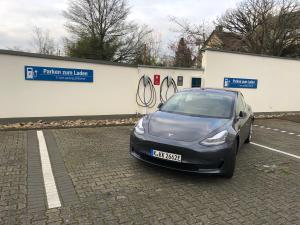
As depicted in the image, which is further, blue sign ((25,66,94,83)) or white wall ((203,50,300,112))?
white wall ((203,50,300,112))

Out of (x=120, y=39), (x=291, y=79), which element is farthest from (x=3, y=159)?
(x=120, y=39)

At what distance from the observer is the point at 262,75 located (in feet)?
41.6

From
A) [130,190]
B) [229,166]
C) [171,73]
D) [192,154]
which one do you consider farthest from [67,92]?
[229,166]

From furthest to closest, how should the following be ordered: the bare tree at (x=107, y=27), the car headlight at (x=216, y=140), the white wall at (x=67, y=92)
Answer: the bare tree at (x=107, y=27)
the white wall at (x=67, y=92)
the car headlight at (x=216, y=140)

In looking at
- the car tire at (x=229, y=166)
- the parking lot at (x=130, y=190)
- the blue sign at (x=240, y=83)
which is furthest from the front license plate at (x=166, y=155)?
the blue sign at (x=240, y=83)

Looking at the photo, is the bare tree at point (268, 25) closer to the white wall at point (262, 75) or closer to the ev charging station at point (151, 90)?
the white wall at point (262, 75)

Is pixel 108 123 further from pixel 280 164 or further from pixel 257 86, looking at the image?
pixel 257 86

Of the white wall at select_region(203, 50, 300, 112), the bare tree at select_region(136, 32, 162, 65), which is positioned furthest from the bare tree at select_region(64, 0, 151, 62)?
the white wall at select_region(203, 50, 300, 112)

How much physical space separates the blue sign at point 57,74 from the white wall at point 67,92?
0.12m

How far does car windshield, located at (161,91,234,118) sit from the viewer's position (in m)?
5.32

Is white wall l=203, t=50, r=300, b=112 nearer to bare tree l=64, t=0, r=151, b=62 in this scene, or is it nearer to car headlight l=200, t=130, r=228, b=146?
car headlight l=200, t=130, r=228, b=146

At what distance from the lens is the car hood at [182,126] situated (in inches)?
170

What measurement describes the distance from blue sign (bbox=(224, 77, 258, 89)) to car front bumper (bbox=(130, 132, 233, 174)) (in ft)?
25.7

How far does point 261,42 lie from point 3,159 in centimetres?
2141
